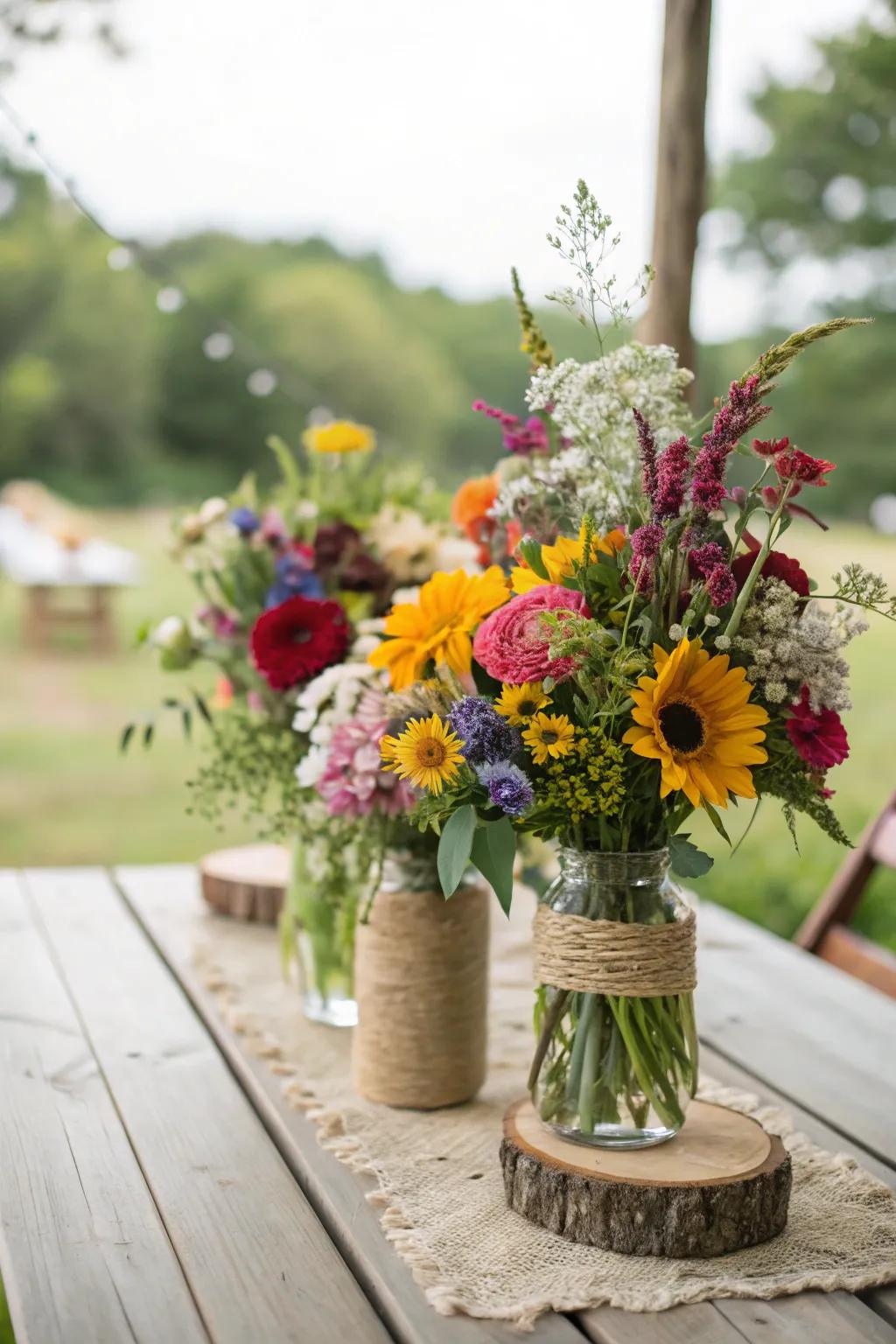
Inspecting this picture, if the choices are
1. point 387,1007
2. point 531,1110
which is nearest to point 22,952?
point 387,1007

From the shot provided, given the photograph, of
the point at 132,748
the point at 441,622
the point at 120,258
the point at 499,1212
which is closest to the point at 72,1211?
the point at 499,1212

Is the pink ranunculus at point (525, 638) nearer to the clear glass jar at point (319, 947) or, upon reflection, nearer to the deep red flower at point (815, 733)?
the deep red flower at point (815, 733)

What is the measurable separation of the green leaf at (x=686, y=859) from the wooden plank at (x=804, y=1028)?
0.39 m

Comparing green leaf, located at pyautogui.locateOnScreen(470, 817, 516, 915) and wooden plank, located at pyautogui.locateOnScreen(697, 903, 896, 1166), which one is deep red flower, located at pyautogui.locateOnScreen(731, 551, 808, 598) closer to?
green leaf, located at pyautogui.locateOnScreen(470, 817, 516, 915)

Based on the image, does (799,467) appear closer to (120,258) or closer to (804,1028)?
(804,1028)

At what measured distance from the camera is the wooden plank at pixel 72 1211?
90 cm

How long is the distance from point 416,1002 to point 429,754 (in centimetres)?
38

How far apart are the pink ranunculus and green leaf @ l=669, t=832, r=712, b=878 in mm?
160

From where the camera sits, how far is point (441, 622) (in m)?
1.10

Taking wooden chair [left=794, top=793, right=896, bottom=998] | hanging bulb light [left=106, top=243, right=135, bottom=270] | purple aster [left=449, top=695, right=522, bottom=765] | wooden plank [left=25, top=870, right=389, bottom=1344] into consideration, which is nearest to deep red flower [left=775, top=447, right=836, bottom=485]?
purple aster [left=449, top=695, right=522, bottom=765]

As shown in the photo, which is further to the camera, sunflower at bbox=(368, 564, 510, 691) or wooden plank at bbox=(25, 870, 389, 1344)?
sunflower at bbox=(368, 564, 510, 691)

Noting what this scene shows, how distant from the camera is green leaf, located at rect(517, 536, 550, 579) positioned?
1054 millimetres

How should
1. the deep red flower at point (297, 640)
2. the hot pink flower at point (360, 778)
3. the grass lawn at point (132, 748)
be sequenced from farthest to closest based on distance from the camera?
the grass lawn at point (132, 748) < the deep red flower at point (297, 640) < the hot pink flower at point (360, 778)

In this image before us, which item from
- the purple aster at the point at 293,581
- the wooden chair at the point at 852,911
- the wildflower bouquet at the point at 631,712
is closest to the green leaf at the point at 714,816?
the wildflower bouquet at the point at 631,712
